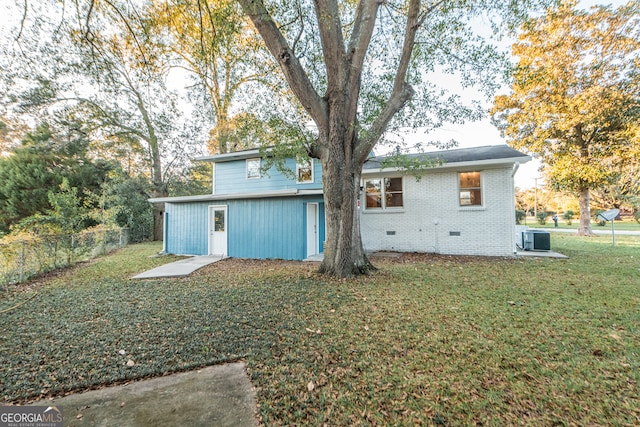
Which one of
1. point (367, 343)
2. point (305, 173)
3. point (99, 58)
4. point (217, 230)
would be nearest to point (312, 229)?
point (305, 173)

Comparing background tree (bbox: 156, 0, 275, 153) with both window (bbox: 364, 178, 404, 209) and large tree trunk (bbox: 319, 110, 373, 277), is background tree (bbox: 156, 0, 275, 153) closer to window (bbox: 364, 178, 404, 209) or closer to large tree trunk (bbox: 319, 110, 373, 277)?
large tree trunk (bbox: 319, 110, 373, 277)

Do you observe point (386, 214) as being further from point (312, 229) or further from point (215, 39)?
point (215, 39)

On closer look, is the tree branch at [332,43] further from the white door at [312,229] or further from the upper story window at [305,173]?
the upper story window at [305,173]

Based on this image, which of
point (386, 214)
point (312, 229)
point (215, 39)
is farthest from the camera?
point (386, 214)

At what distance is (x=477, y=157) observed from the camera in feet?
30.5

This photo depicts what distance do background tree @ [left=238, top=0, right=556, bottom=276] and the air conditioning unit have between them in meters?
6.08

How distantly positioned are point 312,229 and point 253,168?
4780 mm

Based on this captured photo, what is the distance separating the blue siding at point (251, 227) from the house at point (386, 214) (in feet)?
0.12

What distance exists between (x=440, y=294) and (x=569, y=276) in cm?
381

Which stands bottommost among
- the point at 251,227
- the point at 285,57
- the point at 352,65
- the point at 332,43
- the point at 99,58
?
the point at 251,227

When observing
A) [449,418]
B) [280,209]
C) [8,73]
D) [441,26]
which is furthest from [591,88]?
[8,73]

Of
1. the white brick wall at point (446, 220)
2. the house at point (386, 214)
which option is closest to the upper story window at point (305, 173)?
the house at point (386, 214)

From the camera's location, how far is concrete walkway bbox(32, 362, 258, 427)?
1.98 m
